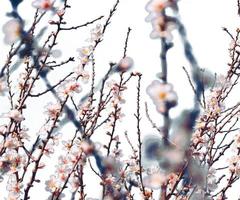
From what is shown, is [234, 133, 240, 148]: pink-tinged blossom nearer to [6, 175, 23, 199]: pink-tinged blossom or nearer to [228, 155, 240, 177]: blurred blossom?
[228, 155, 240, 177]: blurred blossom

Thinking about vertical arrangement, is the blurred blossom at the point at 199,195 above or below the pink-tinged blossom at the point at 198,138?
below

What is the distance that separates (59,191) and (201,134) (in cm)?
134

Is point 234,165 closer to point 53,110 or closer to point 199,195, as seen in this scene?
point 199,195

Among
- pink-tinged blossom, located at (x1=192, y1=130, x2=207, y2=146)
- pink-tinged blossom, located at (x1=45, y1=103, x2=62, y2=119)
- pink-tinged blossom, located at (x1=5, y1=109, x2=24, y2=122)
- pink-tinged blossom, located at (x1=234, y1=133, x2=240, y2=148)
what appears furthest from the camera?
pink-tinged blossom, located at (x1=234, y1=133, x2=240, y2=148)

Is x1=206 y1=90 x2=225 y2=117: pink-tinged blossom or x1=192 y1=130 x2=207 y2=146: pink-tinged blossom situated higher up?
x1=206 y1=90 x2=225 y2=117: pink-tinged blossom

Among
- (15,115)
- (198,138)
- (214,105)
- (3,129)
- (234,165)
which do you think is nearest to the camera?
(15,115)

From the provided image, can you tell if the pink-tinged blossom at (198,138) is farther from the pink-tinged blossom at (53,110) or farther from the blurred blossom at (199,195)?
the pink-tinged blossom at (53,110)

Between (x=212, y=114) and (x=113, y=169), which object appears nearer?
(x=212, y=114)

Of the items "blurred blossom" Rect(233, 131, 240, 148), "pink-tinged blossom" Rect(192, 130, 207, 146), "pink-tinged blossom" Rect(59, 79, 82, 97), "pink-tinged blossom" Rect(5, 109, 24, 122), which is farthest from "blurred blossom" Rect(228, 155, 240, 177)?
"pink-tinged blossom" Rect(5, 109, 24, 122)

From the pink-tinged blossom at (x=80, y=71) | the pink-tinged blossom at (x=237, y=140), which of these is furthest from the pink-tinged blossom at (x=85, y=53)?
the pink-tinged blossom at (x=237, y=140)

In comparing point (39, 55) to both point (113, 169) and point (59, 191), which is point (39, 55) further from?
point (113, 169)

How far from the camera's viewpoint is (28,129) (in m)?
3.95

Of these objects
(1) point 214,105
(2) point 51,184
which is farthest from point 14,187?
(1) point 214,105

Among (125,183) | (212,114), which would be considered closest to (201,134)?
(212,114)
